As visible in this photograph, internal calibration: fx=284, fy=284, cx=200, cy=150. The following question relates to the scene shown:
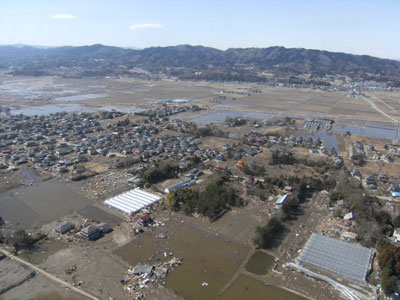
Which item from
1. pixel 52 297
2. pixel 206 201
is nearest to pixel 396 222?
pixel 206 201

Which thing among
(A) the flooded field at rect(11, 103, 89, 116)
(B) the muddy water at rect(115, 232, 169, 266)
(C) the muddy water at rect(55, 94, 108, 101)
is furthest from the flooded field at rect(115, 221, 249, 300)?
(C) the muddy water at rect(55, 94, 108, 101)

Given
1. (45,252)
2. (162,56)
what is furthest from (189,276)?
(162,56)

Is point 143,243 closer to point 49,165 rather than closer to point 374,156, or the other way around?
point 49,165

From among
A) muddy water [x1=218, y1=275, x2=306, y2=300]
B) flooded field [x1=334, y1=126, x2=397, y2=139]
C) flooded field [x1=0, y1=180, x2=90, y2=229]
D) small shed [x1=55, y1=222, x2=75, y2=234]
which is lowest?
flooded field [x1=0, y1=180, x2=90, y2=229]

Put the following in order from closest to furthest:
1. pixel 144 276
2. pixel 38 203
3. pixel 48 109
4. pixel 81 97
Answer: pixel 144 276 → pixel 38 203 → pixel 48 109 → pixel 81 97

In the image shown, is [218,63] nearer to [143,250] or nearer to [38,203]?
[38,203]

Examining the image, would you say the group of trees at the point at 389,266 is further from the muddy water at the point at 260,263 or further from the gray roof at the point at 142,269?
the gray roof at the point at 142,269

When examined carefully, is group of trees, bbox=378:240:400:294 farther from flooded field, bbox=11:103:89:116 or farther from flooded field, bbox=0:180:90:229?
flooded field, bbox=11:103:89:116
